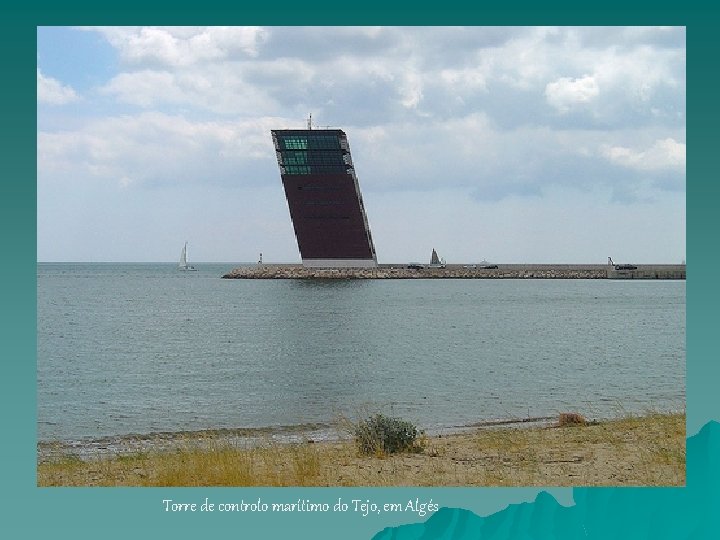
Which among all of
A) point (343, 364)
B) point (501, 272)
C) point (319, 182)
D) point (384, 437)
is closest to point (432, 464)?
point (384, 437)

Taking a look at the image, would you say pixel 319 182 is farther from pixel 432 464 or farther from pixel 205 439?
pixel 432 464

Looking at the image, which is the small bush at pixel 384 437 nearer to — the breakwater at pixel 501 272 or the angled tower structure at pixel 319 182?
the angled tower structure at pixel 319 182

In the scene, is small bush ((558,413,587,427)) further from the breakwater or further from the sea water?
the breakwater

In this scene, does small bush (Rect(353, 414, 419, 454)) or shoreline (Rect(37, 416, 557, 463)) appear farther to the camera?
shoreline (Rect(37, 416, 557, 463))

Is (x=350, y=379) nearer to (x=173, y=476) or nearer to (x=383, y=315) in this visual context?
(x=173, y=476)

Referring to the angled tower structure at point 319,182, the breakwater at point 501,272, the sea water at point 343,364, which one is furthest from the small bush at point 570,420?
the breakwater at point 501,272

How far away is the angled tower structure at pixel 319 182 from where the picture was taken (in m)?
82.7

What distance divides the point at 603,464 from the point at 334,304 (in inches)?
Result: 1980

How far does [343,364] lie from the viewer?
2945 cm

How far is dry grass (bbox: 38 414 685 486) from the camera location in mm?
10172

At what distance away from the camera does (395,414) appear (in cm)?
1861

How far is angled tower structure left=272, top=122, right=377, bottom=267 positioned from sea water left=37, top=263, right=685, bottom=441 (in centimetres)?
2335

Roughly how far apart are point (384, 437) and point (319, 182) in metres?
72.2

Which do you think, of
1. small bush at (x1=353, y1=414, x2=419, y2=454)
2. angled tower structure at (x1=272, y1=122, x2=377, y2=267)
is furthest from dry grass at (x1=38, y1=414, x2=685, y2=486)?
angled tower structure at (x1=272, y1=122, x2=377, y2=267)
